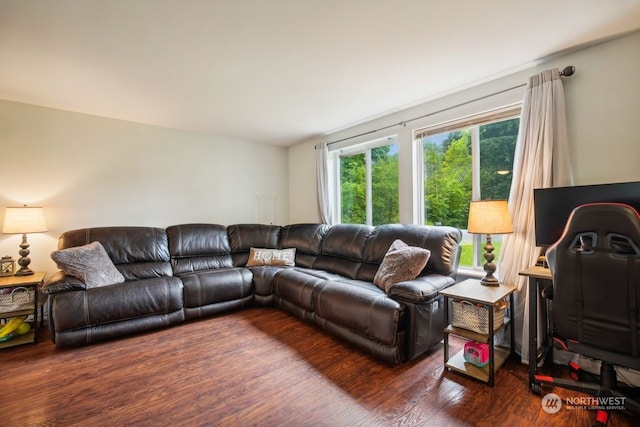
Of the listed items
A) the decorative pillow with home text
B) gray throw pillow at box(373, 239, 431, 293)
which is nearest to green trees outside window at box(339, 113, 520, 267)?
gray throw pillow at box(373, 239, 431, 293)

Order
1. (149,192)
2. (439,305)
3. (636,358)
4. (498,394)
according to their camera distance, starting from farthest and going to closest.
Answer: (149,192) < (439,305) < (498,394) < (636,358)

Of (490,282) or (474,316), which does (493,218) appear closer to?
(490,282)

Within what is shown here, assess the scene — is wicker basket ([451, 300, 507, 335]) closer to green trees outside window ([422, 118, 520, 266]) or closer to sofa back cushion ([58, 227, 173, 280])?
green trees outside window ([422, 118, 520, 266])

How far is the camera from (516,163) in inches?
88.8

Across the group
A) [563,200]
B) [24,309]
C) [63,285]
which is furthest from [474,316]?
[24,309]

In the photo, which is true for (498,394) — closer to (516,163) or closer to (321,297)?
(321,297)

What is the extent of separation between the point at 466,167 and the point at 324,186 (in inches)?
79.4

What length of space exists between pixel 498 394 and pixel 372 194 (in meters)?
2.57

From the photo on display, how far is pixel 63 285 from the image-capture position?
2.43m

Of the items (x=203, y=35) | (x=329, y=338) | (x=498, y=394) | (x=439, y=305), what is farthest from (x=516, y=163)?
(x=203, y=35)

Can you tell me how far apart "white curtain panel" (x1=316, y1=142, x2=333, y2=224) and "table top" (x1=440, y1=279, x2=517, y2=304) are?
2.26 m

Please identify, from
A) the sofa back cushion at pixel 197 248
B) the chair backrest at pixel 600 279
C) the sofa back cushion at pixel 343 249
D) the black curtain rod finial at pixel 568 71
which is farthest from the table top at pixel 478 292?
the sofa back cushion at pixel 197 248

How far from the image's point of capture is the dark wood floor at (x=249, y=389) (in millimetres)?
1554

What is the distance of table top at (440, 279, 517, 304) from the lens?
1.88 m
